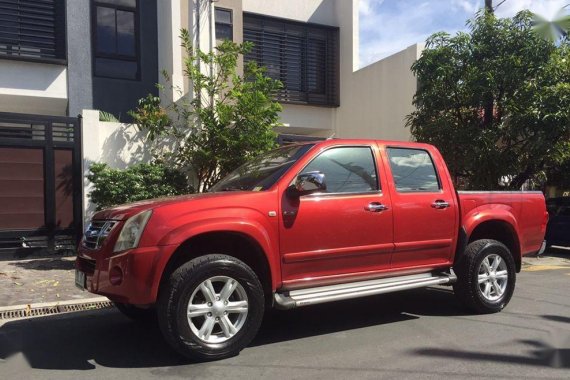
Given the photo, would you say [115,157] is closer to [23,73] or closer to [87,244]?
[23,73]

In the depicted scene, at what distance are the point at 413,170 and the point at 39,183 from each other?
694 centimetres

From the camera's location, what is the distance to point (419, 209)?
5633 millimetres

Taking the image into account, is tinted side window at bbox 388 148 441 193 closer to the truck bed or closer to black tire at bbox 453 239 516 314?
the truck bed

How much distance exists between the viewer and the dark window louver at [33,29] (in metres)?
11.8

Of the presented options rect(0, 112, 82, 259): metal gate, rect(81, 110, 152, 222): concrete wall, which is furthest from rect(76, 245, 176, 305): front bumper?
rect(0, 112, 82, 259): metal gate

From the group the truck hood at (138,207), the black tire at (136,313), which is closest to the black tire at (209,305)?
the truck hood at (138,207)

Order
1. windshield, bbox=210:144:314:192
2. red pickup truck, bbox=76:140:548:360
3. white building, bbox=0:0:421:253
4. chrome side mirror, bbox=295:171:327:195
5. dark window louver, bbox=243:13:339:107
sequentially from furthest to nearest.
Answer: dark window louver, bbox=243:13:339:107, white building, bbox=0:0:421:253, windshield, bbox=210:144:314:192, chrome side mirror, bbox=295:171:327:195, red pickup truck, bbox=76:140:548:360

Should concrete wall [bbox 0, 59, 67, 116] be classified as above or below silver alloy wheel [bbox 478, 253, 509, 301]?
above

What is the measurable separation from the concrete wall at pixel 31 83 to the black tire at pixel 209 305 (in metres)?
9.33

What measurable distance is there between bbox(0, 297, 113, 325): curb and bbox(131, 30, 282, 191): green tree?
347 centimetres

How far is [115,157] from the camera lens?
9898 millimetres

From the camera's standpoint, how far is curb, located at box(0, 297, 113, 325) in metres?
6.25

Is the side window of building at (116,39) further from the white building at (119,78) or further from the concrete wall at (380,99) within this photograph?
the concrete wall at (380,99)

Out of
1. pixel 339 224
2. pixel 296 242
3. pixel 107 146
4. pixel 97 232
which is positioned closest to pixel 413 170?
pixel 339 224
